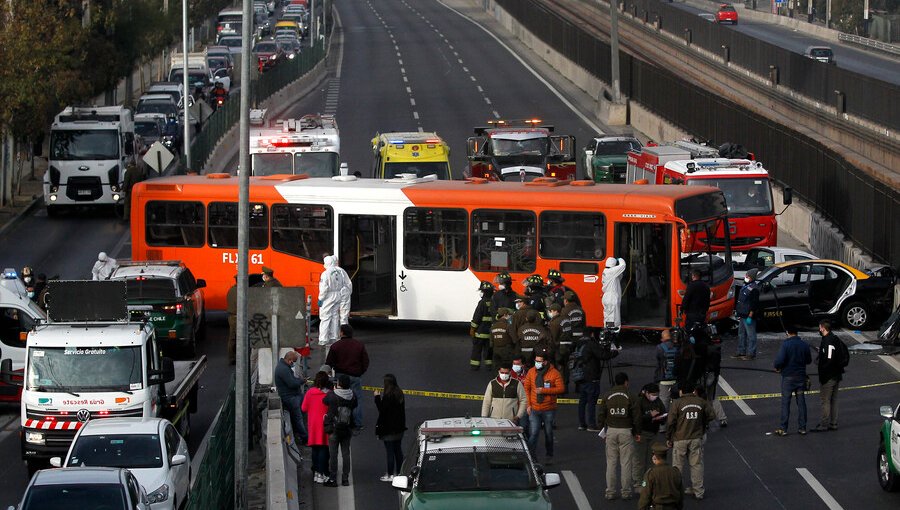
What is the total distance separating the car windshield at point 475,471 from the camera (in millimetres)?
15094

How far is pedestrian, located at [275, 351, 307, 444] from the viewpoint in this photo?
19.8 m

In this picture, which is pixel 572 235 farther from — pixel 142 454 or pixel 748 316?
pixel 142 454

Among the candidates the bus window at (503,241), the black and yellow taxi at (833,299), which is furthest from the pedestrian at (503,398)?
the black and yellow taxi at (833,299)

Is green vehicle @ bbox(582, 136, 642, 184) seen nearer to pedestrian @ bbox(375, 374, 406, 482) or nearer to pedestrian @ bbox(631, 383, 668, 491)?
pedestrian @ bbox(631, 383, 668, 491)

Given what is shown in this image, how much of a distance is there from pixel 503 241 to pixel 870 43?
7534 cm

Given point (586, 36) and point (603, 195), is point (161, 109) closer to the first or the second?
point (586, 36)

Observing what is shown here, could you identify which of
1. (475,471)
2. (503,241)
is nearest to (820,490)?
(475,471)

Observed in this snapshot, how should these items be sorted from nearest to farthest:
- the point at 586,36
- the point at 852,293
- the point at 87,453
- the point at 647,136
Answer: the point at 87,453, the point at 852,293, the point at 647,136, the point at 586,36

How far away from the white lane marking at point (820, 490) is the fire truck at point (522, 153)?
69.8 feet

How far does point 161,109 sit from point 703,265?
37.1 metres

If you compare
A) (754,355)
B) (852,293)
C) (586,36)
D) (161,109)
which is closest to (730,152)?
(852,293)

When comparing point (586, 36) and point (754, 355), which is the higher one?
point (586, 36)

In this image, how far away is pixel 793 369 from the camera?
2077cm

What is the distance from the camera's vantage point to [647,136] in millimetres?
58062
